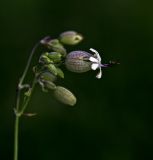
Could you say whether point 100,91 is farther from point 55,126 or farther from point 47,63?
point 47,63

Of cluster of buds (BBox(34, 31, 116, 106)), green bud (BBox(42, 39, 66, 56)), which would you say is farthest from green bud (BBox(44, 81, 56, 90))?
green bud (BBox(42, 39, 66, 56))

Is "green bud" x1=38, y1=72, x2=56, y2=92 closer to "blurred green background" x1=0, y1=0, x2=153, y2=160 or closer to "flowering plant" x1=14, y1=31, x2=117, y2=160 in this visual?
"flowering plant" x1=14, y1=31, x2=117, y2=160

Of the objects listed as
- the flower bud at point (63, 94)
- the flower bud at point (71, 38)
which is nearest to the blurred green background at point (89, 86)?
the flower bud at point (63, 94)

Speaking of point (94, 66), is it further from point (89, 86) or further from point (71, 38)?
point (89, 86)

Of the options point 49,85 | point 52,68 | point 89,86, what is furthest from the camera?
point 89,86

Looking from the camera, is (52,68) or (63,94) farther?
(63,94)

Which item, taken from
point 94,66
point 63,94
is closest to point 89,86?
point 63,94
